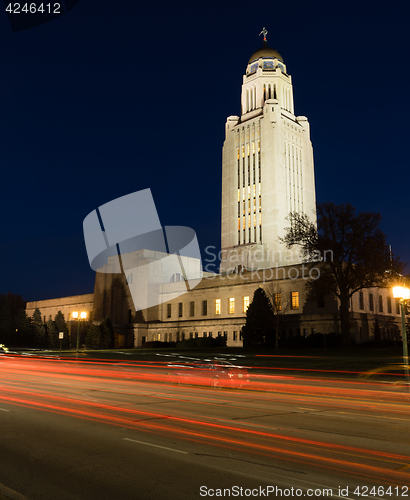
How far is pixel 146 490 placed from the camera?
5.69 meters

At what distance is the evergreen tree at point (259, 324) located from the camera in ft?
170

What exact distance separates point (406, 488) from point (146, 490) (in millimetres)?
3498

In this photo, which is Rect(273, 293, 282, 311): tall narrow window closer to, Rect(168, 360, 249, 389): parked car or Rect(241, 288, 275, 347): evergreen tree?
Rect(241, 288, 275, 347): evergreen tree

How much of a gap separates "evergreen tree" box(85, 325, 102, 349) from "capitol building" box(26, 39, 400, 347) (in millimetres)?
4938

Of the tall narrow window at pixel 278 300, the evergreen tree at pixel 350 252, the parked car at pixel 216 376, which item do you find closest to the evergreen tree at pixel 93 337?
the tall narrow window at pixel 278 300

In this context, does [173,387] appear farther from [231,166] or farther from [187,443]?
[231,166]

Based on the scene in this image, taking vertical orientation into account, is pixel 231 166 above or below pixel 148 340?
above

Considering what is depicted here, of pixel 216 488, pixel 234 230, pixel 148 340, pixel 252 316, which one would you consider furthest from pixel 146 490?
pixel 234 230

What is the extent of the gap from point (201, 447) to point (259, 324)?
146ft

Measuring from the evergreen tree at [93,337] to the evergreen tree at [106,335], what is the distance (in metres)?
0.49

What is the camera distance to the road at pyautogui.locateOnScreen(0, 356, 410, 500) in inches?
229

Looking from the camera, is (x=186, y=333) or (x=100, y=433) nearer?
(x=100, y=433)

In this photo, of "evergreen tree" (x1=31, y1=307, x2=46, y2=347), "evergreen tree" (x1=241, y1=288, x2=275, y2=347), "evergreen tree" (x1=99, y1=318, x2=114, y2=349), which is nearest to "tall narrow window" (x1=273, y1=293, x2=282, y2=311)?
"evergreen tree" (x1=241, y1=288, x2=275, y2=347)

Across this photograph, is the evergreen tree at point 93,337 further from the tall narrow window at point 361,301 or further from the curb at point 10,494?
the curb at point 10,494
